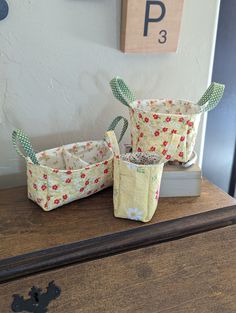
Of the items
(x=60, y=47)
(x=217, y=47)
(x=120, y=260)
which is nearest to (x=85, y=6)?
(x=60, y=47)

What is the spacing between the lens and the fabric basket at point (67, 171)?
73 centimetres

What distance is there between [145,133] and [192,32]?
0.39 m

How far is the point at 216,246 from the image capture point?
27.5 inches

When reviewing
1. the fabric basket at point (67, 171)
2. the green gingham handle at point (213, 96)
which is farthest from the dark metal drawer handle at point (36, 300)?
the green gingham handle at point (213, 96)

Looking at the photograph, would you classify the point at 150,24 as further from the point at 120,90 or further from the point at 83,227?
the point at 83,227

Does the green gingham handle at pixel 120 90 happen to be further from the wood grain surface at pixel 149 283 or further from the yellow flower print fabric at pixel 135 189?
the wood grain surface at pixel 149 283

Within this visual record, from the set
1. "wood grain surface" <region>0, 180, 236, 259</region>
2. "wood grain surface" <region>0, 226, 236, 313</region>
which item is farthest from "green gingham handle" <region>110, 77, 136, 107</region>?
"wood grain surface" <region>0, 226, 236, 313</region>

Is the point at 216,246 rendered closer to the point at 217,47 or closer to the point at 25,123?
the point at 25,123

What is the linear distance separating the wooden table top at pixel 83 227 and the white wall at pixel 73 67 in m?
0.20

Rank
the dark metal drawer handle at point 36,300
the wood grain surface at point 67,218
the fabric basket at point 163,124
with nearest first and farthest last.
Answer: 1. the dark metal drawer handle at point 36,300
2. the wood grain surface at point 67,218
3. the fabric basket at point 163,124

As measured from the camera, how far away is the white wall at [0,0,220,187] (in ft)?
2.71

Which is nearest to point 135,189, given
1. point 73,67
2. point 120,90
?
point 120,90

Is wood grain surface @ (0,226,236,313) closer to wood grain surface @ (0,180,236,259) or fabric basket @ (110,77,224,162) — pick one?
wood grain surface @ (0,180,236,259)

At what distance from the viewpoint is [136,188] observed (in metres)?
0.71
